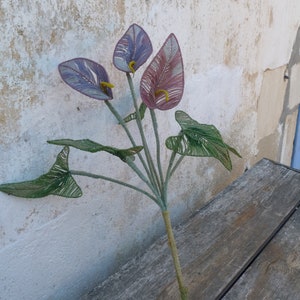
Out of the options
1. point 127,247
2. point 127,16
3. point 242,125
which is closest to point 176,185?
point 127,247

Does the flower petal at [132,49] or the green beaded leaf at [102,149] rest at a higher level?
the flower petal at [132,49]

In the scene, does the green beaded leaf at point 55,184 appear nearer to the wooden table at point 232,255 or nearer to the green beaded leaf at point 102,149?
the green beaded leaf at point 102,149

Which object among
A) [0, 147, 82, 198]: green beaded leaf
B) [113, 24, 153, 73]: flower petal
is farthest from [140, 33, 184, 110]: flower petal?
[0, 147, 82, 198]: green beaded leaf

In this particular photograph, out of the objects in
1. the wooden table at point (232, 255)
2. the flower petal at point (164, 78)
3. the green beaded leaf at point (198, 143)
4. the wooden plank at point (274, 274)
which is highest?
the flower petal at point (164, 78)

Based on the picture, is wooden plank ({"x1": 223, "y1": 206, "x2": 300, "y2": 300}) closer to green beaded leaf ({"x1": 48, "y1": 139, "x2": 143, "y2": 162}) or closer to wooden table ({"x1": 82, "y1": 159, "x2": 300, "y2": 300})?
wooden table ({"x1": 82, "y1": 159, "x2": 300, "y2": 300})

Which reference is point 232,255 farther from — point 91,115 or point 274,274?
point 91,115

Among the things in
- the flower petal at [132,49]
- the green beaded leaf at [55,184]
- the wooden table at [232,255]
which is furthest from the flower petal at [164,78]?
the wooden table at [232,255]
